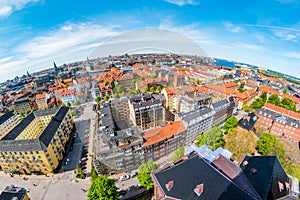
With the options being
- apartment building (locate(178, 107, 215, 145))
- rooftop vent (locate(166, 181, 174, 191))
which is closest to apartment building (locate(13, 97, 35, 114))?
apartment building (locate(178, 107, 215, 145))

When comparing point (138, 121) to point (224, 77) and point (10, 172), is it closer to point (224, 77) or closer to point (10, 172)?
point (10, 172)

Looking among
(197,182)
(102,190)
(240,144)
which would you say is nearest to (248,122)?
(240,144)

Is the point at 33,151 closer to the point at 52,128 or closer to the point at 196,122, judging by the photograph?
the point at 52,128

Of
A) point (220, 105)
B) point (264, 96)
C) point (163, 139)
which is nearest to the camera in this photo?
point (163, 139)

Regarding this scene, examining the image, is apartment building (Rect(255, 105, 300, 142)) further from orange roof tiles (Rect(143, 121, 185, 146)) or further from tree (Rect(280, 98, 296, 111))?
orange roof tiles (Rect(143, 121, 185, 146))

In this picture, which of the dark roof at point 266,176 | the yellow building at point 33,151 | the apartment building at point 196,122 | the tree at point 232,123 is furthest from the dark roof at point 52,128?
the tree at point 232,123

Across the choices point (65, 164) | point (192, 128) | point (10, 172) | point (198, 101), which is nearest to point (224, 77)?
point (198, 101)
